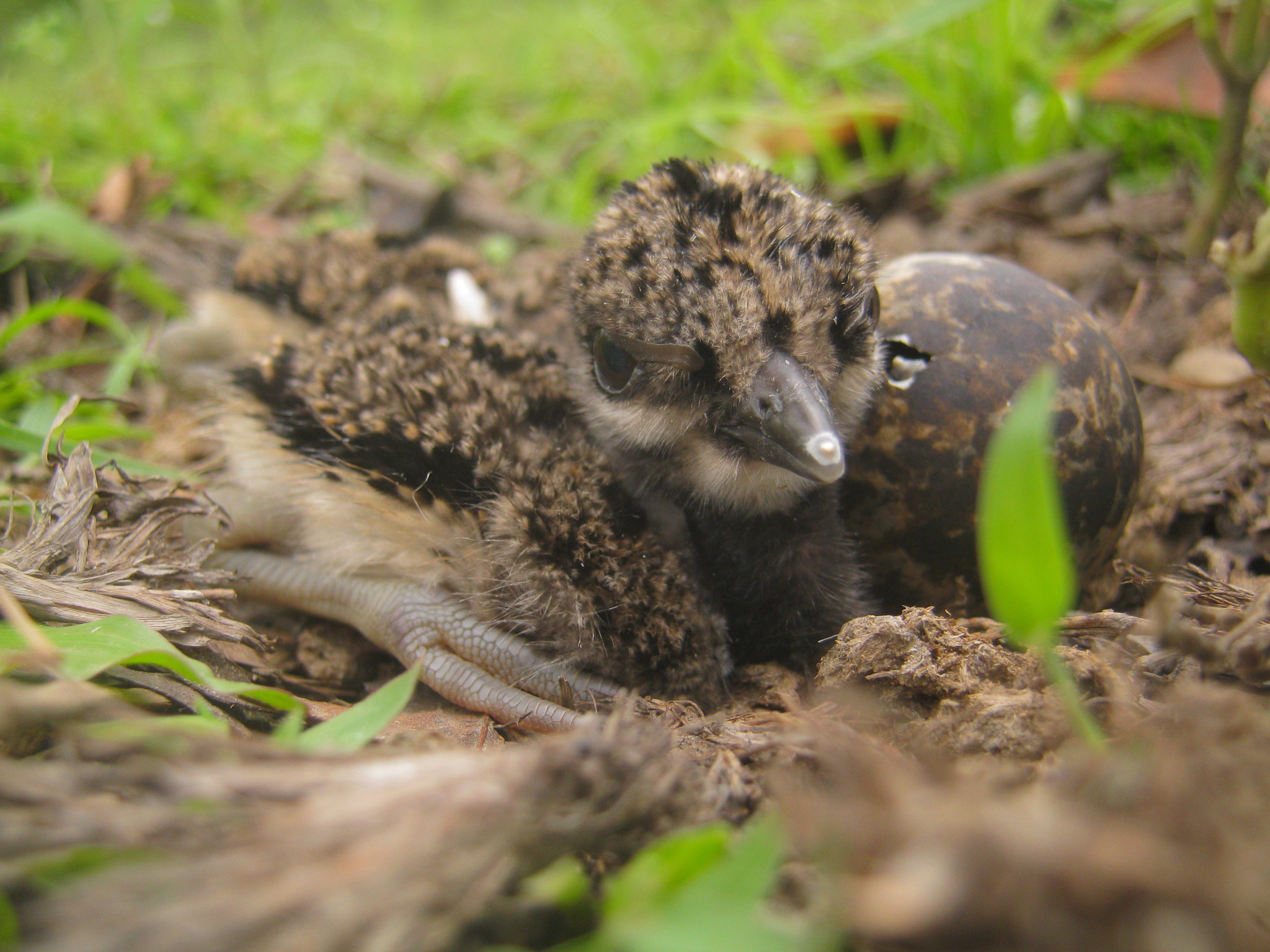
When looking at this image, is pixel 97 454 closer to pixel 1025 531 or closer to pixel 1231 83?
pixel 1025 531

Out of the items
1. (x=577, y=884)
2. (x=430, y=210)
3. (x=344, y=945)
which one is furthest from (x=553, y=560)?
(x=430, y=210)

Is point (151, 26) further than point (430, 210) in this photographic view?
Yes

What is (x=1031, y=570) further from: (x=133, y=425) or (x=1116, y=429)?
(x=133, y=425)

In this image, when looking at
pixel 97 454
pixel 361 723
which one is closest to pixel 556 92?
pixel 97 454

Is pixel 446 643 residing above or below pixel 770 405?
below

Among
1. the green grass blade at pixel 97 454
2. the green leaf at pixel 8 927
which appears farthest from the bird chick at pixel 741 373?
the green leaf at pixel 8 927

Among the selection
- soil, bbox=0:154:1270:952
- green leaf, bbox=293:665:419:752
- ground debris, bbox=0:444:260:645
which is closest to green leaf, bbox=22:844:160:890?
soil, bbox=0:154:1270:952
